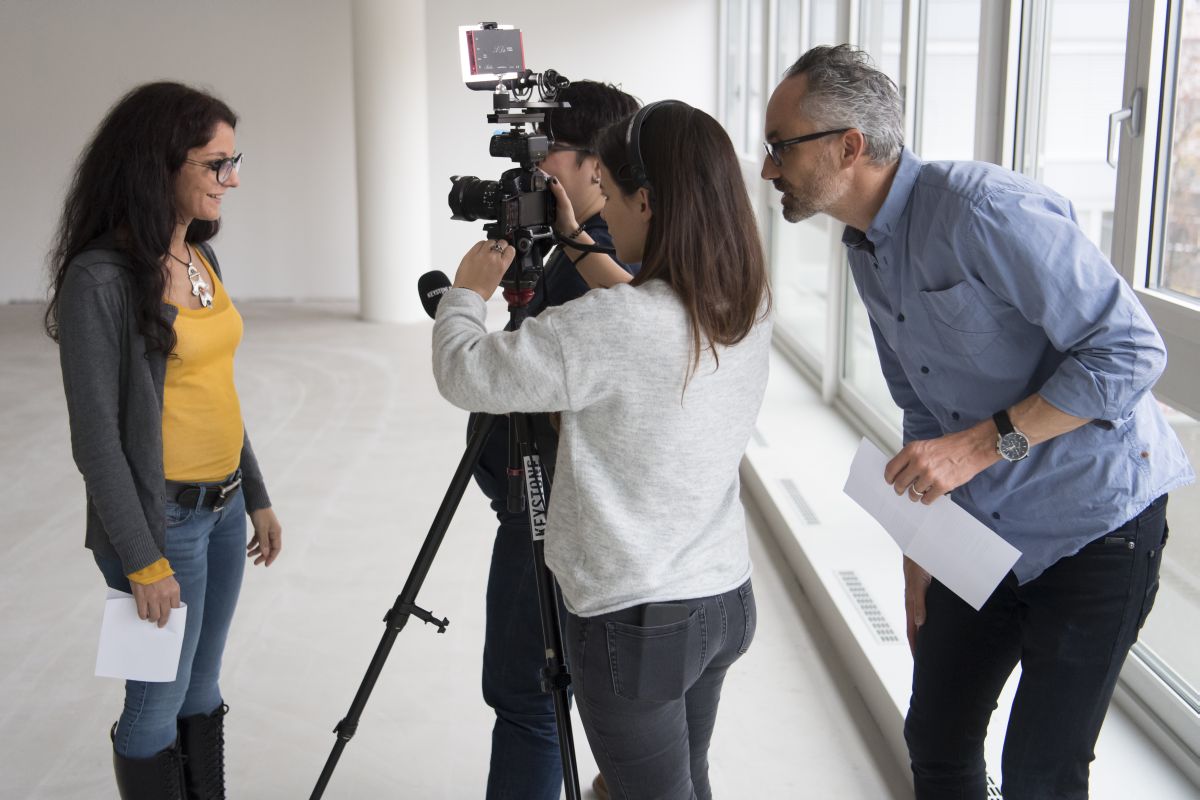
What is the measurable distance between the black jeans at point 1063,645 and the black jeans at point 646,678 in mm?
404

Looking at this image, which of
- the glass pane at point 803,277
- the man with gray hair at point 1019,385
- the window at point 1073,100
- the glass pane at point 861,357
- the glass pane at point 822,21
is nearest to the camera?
the man with gray hair at point 1019,385

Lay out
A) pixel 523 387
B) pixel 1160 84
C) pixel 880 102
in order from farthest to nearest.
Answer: pixel 1160 84 → pixel 880 102 → pixel 523 387

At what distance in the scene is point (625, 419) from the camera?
1375 mm

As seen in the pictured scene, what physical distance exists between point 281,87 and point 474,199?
790cm

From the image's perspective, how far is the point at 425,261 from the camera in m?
8.27

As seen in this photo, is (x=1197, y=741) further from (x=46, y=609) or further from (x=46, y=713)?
(x=46, y=609)

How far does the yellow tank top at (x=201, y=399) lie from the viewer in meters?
1.84

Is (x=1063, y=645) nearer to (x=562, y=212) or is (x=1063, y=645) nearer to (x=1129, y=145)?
(x=562, y=212)

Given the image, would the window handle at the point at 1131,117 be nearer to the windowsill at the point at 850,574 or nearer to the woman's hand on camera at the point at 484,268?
the windowsill at the point at 850,574

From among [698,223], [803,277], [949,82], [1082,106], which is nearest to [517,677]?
[698,223]

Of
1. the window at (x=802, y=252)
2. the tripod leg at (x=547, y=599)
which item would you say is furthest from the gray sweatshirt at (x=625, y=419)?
the window at (x=802, y=252)

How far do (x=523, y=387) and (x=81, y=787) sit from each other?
178cm

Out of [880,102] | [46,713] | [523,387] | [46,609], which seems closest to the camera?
[523,387]

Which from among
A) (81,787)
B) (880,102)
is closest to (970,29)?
(880,102)
